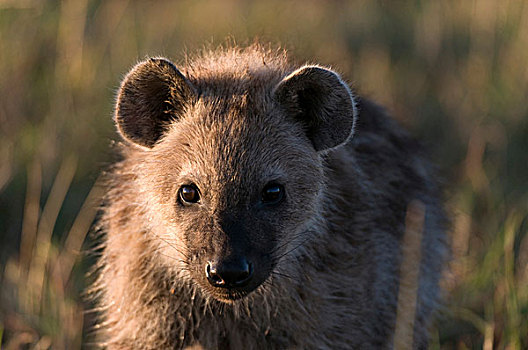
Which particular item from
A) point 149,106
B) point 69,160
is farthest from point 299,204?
point 69,160

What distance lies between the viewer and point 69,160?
5.61 meters

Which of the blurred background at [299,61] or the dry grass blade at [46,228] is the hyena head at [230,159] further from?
the dry grass blade at [46,228]

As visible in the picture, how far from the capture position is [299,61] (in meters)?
4.47

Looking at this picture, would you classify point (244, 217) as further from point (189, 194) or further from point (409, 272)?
point (409, 272)

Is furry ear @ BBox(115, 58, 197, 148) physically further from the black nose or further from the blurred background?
the blurred background

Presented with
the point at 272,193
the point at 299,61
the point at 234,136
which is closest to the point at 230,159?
the point at 234,136

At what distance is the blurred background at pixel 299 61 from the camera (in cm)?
457

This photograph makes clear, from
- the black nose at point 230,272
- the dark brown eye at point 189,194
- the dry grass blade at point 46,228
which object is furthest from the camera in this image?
the dry grass blade at point 46,228

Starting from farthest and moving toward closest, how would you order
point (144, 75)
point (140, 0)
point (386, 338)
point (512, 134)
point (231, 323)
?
point (140, 0) → point (512, 134) → point (386, 338) → point (231, 323) → point (144, 75)

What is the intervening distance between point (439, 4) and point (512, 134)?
6.91ft

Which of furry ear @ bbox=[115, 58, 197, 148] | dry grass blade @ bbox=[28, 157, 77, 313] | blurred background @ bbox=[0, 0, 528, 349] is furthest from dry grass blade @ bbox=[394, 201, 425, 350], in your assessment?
dry grass blade @ bbox=[28, 157, 77, 313]

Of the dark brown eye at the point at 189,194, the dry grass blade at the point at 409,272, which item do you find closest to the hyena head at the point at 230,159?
the dark brown eye at the point at 189,194

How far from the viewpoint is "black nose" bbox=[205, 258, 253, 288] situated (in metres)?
3.11

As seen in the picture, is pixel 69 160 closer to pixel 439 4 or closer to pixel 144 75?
pixel 144 75
